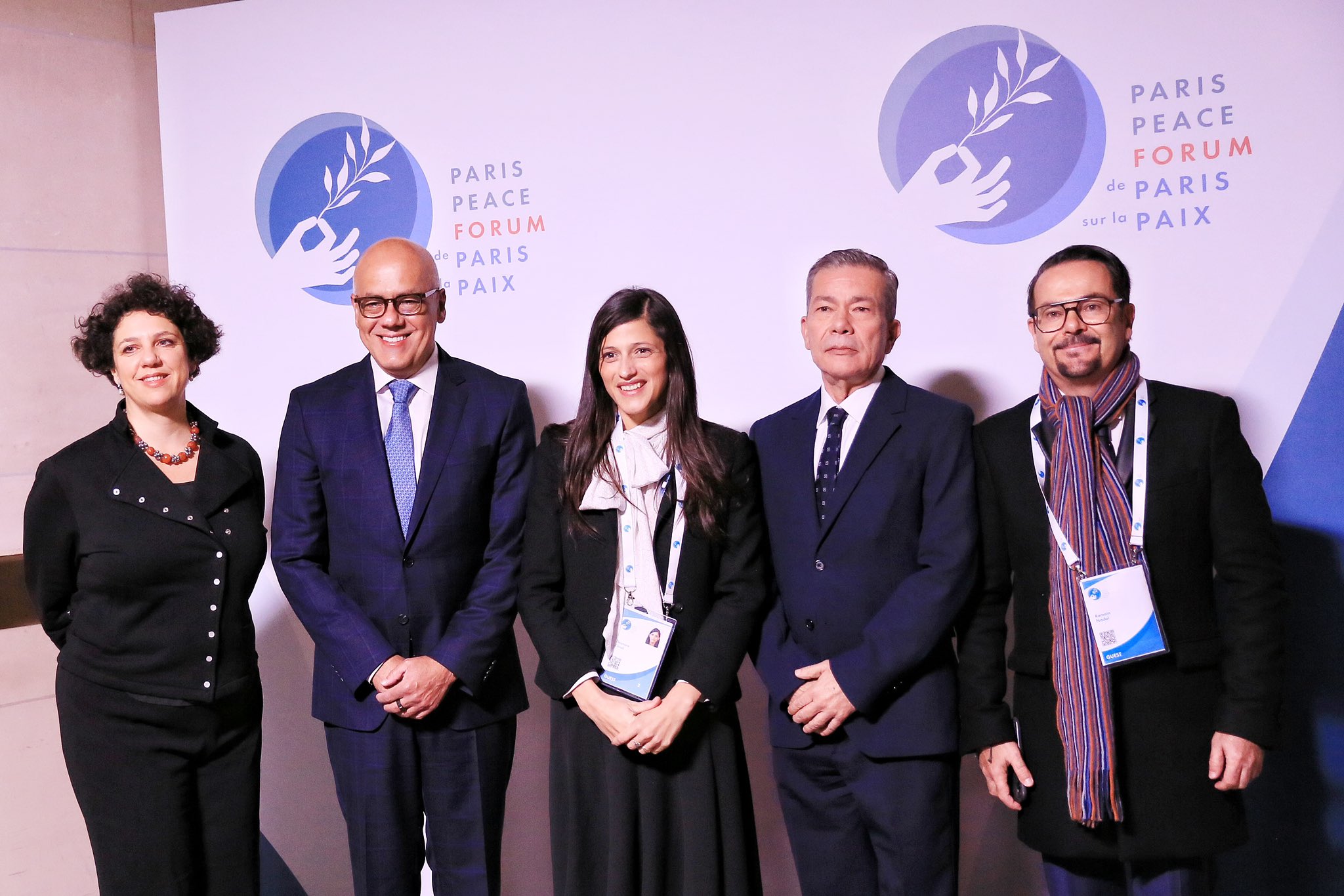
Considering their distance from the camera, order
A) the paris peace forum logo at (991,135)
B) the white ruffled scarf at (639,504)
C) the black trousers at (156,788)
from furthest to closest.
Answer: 1. the paris peace forum logo at (991,135)
2. the black trousers at (156,788)
3. the white ruffled scarf at (639,504)

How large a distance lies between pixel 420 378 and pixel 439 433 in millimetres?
173

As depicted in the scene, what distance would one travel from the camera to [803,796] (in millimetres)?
2316

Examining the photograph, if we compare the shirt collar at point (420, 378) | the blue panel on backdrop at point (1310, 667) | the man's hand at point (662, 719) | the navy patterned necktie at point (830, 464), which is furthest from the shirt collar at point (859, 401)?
the blue panel on backdrop at point (1310, 667)

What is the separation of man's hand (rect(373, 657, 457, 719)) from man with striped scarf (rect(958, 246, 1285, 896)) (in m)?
1.18

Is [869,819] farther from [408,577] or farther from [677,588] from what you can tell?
[408,577]

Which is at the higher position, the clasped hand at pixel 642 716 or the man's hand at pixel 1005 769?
the clasped hand at pixel 642 716

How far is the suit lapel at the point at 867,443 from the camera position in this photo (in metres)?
2.24

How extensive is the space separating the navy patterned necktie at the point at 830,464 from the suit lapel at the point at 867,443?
Result: 0.07ft

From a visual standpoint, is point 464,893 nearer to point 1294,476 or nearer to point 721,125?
point 721,125

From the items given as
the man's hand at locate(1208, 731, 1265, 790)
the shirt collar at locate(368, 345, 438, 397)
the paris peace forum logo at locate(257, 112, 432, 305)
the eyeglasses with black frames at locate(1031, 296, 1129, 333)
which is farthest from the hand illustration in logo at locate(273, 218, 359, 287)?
the man's hand at locate(1208, 731, 1265, 790)

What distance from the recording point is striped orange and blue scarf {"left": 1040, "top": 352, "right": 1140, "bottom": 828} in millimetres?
2020

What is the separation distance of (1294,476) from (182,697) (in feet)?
9.53

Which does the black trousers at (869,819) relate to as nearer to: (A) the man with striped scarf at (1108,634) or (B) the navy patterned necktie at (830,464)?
(A) the man with striped scarf at (1108,634)

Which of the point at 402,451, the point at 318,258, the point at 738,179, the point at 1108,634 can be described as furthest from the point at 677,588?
the point at 318,258
